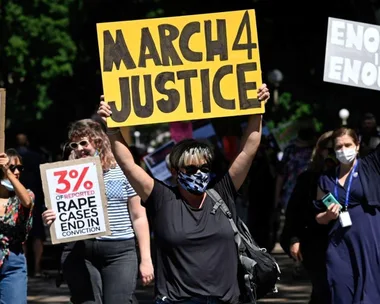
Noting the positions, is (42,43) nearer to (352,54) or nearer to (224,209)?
(352,54)

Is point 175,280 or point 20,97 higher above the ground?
point 20,97

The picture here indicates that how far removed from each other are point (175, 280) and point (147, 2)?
1589 cm

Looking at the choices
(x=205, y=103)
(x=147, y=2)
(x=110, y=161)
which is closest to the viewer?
(x=205, y=103)

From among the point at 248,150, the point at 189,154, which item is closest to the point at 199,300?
the point at 189,154

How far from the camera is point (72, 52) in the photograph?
52500mm

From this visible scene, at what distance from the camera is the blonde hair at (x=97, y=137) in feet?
26.2

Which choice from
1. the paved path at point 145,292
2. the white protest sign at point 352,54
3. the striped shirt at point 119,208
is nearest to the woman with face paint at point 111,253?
the striped shirt at point 119,208

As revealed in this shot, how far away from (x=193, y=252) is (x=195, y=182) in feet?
1.26

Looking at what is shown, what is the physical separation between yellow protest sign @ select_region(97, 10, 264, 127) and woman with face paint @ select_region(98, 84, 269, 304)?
12.4 inches

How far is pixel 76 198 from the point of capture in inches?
316

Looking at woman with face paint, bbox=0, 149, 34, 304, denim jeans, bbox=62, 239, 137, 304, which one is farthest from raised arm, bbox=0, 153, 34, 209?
denim jeans, bbox=62, 239, 137, 304

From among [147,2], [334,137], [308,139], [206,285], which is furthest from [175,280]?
[147,2]

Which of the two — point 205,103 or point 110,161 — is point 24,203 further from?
point 205,103

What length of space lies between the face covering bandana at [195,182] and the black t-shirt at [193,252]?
10cm
